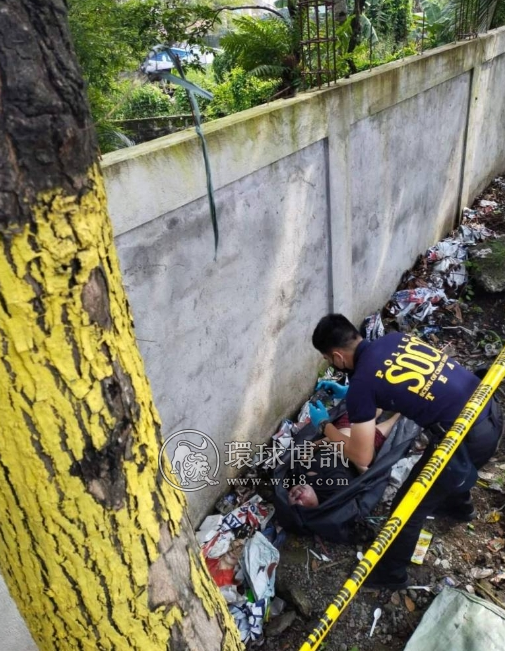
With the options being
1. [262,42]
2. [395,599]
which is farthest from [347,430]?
[262,42]

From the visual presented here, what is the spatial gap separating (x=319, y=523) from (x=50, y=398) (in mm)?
2413

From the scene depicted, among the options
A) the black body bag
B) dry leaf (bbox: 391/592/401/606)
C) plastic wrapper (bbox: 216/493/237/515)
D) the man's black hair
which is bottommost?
dry leaf (bbox: 391/592/401/606)

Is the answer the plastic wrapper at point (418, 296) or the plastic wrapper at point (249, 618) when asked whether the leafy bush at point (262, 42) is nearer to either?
the plastic wrapper at point (418, 296)

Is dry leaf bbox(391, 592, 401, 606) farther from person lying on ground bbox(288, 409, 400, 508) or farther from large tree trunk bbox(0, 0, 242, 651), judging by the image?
large tree trunk bbox(0, 0, 242, 651)

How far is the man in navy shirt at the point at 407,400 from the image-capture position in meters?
2.69

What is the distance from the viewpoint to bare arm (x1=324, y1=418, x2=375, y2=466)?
277 centimetres

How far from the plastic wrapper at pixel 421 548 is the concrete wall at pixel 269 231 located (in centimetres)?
121

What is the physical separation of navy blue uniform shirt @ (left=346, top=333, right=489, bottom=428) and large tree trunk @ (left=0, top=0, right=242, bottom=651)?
1.58 meters

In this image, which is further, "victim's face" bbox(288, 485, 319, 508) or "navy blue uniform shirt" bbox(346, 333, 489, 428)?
"victim's face" bbox(288, 485, 319, 508)

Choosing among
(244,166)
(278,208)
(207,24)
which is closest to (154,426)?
(244,166)

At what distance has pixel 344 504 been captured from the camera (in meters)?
3.04

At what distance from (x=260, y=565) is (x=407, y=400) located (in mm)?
1189

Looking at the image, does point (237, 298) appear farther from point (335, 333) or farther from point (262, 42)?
point (262, 42)

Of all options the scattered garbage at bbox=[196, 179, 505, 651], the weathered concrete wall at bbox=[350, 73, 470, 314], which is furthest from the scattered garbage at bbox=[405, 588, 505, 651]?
the weathered concrete wall at bbox=[350, 73, 470, 314]
